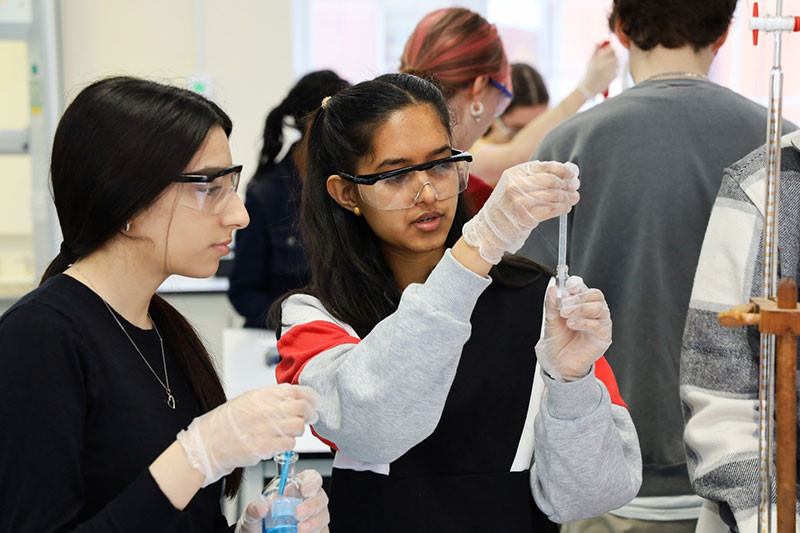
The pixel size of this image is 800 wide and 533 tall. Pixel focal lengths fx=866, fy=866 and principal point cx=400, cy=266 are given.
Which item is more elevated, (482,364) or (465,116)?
(465,116)

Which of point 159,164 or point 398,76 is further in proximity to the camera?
point 398,76

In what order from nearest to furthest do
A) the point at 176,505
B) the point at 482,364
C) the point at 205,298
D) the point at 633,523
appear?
1. the point at 176,505
2. the point at 482,364
3. the point at 633,523
4. the point at 205,298

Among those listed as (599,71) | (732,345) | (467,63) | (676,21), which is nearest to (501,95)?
(467,63)

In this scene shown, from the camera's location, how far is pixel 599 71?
2449mm

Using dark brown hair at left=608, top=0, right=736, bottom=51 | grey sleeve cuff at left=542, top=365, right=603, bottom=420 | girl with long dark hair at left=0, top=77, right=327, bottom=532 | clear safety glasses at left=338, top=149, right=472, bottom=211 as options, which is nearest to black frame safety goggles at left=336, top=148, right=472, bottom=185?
clear safety glasses at left=338, top=149, right=472, bottom=211

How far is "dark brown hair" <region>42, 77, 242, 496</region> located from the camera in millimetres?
1149

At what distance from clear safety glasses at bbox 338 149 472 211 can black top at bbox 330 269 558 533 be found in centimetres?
23

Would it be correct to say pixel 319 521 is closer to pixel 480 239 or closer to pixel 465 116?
pixel 480 239

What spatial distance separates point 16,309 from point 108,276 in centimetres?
15

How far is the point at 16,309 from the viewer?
3.60 feet

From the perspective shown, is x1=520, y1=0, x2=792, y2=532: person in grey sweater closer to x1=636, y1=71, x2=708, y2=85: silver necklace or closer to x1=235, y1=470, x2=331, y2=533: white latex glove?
x1=636, y1=71, x2=708, y2=85: silver necklace

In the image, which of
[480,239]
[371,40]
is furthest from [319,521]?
[371,40]

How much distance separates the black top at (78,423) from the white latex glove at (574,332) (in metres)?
0.52

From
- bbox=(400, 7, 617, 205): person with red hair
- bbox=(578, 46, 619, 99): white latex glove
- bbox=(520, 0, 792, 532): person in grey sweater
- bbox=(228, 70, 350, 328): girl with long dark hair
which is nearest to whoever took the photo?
bbox=(520, 0, 792, 532): person in grey sweater
